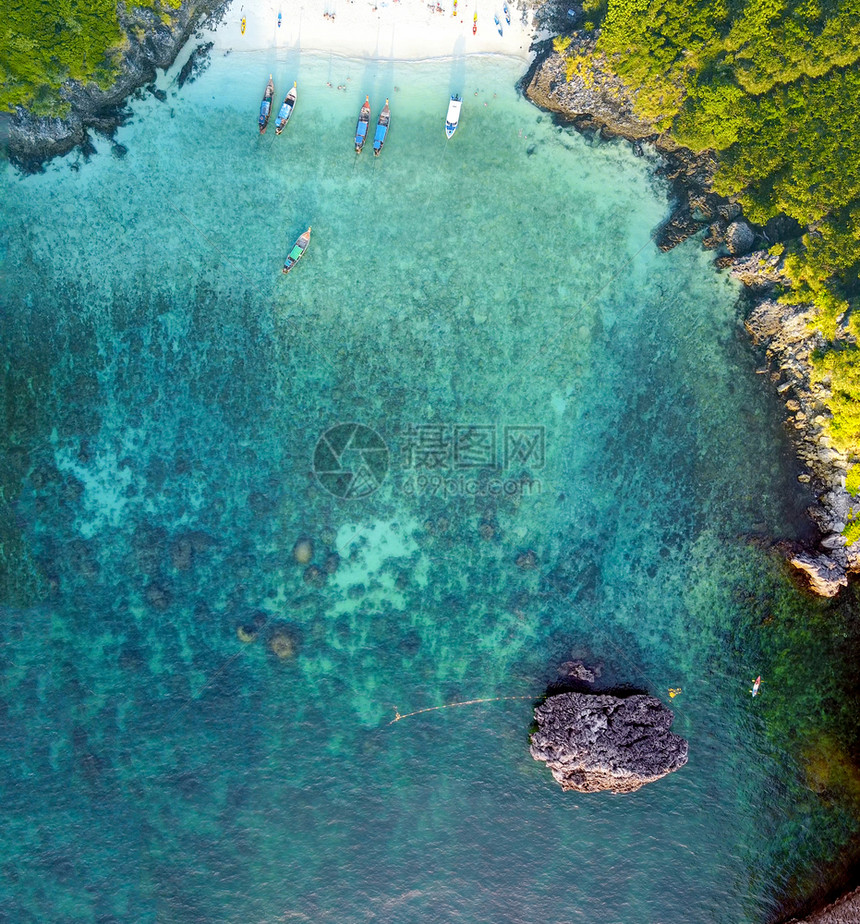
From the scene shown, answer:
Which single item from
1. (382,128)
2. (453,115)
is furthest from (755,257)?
(382,128)

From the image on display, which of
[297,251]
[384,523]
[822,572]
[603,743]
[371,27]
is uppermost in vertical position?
[371,27]

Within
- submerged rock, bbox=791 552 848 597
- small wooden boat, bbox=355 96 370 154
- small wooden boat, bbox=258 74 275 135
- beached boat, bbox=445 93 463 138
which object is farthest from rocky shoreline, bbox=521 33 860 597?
small wooden boat, bbox=258 74 275 135

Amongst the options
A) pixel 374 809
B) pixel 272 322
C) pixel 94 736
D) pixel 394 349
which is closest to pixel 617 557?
pixel 394 349

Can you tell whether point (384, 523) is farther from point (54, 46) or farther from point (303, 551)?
point (54, 46)

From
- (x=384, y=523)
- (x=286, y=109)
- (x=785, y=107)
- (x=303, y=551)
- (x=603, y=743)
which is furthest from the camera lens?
(x=384, y=523)

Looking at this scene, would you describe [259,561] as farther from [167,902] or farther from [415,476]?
[167,902]

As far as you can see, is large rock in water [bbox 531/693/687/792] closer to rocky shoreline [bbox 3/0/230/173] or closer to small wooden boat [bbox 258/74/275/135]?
small wooden boat [bbox 258/74/275/135]

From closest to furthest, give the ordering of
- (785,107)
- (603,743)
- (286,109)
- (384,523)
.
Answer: (785,107) < (603,743) < (286,109) < (384,523)
